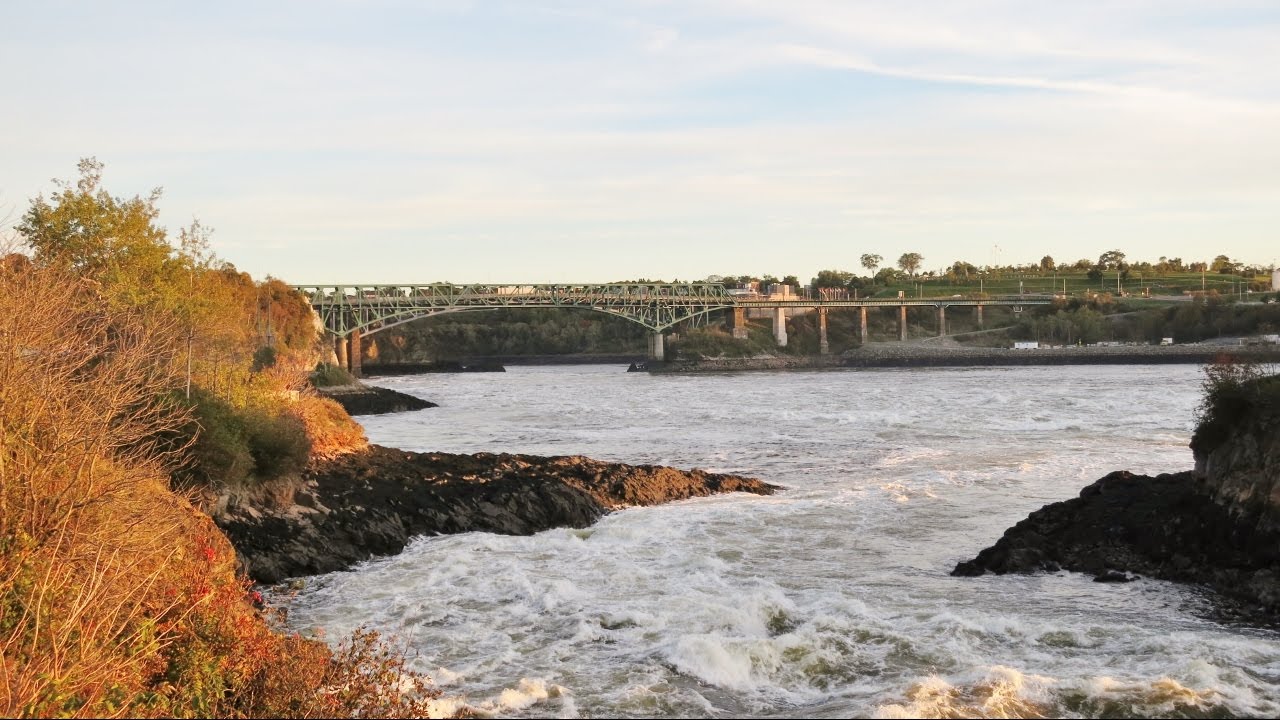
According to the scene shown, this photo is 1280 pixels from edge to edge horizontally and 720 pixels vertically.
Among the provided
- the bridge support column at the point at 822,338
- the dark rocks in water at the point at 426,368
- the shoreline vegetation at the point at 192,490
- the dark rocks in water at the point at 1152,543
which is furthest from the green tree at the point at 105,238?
the bridge support column at the point at 822,338

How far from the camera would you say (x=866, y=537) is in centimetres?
2544

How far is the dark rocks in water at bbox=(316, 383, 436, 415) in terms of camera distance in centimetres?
6850

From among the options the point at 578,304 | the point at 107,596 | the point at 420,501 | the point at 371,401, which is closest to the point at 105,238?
the point at 420,501

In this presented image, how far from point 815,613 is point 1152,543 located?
7755mm

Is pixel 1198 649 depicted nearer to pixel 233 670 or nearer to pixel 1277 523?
pixel 1277 523

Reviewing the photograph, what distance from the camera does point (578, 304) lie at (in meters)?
137

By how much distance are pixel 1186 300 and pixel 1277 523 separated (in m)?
159

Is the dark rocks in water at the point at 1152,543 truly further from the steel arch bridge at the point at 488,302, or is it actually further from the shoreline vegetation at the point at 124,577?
the steel arch bridge at the point at 488,302

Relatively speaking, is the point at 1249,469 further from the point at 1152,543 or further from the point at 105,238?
the point at 105,238

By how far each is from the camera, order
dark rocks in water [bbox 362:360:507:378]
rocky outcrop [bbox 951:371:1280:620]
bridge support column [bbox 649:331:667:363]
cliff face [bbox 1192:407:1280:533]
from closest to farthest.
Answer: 1. rocky outcrop [bbox 951:371:1280:620]
2. cliff face [bbox 1192:407:1280:533]
3. dark rocks in water [bbox 362:360:507:378]
4. bridge support column [bbox 649:331:667:363]

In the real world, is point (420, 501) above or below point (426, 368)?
above

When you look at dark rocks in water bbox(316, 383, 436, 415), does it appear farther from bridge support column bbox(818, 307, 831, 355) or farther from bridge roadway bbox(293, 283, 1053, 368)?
bridge support column bbox(818, 307, 831, 355)

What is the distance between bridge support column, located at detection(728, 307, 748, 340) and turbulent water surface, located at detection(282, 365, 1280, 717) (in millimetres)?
108909

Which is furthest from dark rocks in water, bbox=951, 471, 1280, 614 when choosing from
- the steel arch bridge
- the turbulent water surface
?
the steel arch bridge
